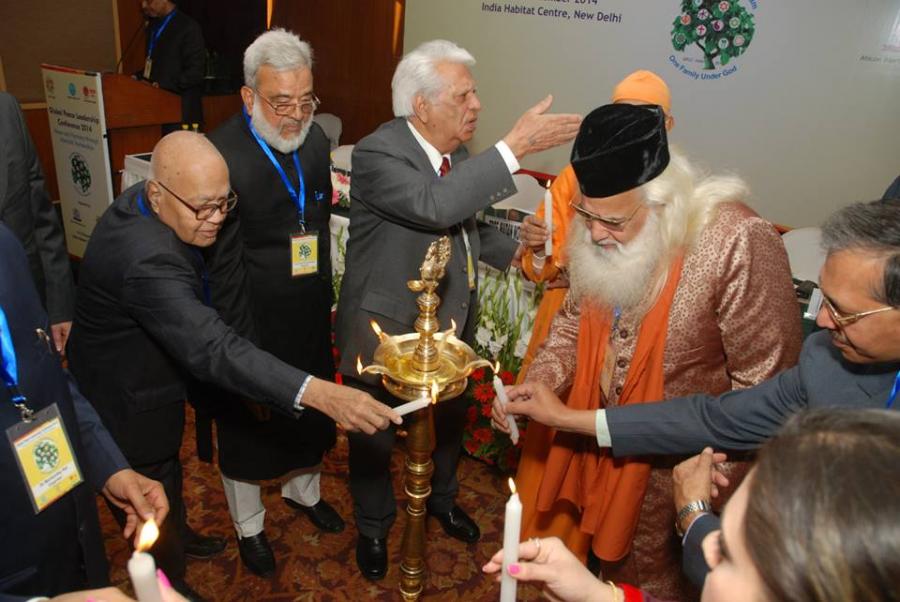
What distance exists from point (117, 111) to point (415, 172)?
4.39m

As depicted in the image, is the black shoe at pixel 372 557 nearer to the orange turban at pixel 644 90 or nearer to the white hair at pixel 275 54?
the white hair at pixel 275 54

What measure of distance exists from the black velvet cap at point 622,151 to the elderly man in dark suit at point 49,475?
4.91 ft

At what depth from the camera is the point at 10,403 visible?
1372 mm

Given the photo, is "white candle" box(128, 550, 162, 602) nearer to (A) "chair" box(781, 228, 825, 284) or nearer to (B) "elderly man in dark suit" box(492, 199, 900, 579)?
(B) "elderly man in dark suit" box(492, 199, 900, 579)

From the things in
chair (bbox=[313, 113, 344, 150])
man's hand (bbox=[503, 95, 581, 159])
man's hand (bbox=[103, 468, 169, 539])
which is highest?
man's hand (bbox=[503, 95, 581, 159])

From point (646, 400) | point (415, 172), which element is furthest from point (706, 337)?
point (415, 172)

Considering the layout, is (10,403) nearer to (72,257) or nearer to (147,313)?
(147,313)

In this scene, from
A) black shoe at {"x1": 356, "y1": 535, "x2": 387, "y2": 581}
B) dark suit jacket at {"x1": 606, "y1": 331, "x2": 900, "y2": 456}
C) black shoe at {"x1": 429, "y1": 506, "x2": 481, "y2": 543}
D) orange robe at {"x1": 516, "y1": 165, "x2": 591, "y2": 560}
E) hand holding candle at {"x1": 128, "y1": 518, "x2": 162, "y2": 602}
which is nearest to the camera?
hand holding candle at {"x1": 128, "y1": 518, "x2": 162, "y2": 602}

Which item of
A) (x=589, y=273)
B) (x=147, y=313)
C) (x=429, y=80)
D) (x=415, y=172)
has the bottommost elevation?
(x=147, y=313)

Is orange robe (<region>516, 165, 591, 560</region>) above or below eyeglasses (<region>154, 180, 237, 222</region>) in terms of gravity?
below

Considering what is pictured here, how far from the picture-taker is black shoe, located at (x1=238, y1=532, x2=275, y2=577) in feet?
9.43

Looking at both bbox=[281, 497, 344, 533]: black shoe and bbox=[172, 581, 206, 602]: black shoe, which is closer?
bbox=[172, 581, 206, 602]: black shoe

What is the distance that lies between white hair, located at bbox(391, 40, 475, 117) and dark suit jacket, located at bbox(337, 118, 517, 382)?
95mm

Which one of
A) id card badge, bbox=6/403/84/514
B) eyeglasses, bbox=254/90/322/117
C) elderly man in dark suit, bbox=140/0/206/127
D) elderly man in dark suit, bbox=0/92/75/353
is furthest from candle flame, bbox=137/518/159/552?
elderly man in dark suit, bbox=140/0/206/127
